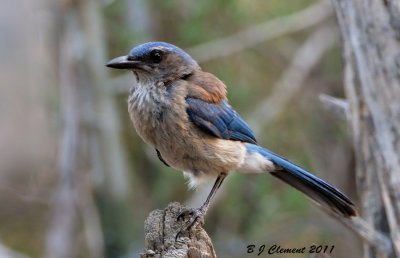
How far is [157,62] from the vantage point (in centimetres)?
525

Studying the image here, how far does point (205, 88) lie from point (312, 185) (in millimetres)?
1025

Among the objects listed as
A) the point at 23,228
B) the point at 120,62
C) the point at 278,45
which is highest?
the point at 120,62

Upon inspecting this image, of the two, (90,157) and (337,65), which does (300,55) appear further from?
(90,157)

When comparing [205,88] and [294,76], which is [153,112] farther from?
[294,76]

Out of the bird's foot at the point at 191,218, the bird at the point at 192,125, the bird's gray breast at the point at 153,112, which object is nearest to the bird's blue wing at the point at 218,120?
the bird at the point at 192,125

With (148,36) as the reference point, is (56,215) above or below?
below

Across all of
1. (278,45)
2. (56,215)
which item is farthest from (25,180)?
(278,45)

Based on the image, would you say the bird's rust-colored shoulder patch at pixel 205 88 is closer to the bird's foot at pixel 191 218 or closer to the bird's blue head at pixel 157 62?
the bird's blue head at pixel 157 62

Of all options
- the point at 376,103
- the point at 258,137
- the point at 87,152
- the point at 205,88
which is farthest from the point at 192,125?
the point at 87,152

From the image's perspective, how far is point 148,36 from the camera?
9.82 metres

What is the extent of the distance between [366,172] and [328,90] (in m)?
4.03

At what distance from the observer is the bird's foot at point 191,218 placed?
4422 mm

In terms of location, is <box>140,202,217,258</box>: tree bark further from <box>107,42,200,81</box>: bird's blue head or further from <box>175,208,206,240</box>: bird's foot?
<box>107,42,200,81</box>: bird's blue head

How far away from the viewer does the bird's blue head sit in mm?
5152
